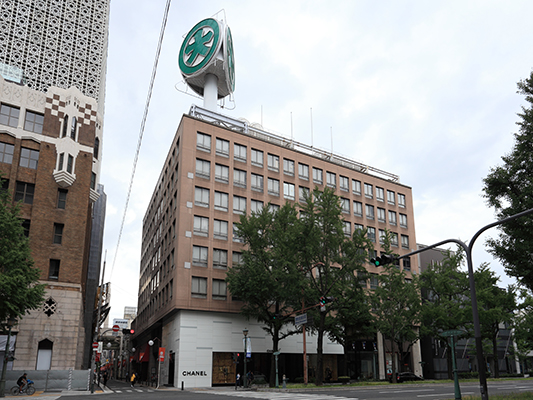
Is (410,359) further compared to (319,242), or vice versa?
(410,359)

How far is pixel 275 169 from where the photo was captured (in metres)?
56.2

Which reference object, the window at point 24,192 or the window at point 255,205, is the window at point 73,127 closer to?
the window at point 24,192

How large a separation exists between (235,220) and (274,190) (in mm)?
7572

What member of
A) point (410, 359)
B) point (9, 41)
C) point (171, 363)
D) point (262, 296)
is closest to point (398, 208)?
point (410, 359)

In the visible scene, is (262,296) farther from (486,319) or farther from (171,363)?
(486,319)

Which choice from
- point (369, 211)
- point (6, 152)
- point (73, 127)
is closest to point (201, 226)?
point (73, 127)

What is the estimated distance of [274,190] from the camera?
181 ft

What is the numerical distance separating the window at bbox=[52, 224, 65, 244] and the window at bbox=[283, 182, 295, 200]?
27183mm

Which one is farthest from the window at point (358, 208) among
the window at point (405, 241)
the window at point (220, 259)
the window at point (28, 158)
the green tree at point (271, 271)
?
the window at point (28, 158)

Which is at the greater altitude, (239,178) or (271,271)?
(239,178)

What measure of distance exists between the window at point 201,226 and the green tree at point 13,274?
2009 cm

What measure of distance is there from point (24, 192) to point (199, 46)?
35.8 m

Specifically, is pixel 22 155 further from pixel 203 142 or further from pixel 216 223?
pixel 216 223

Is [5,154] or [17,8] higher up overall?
[17,8]
